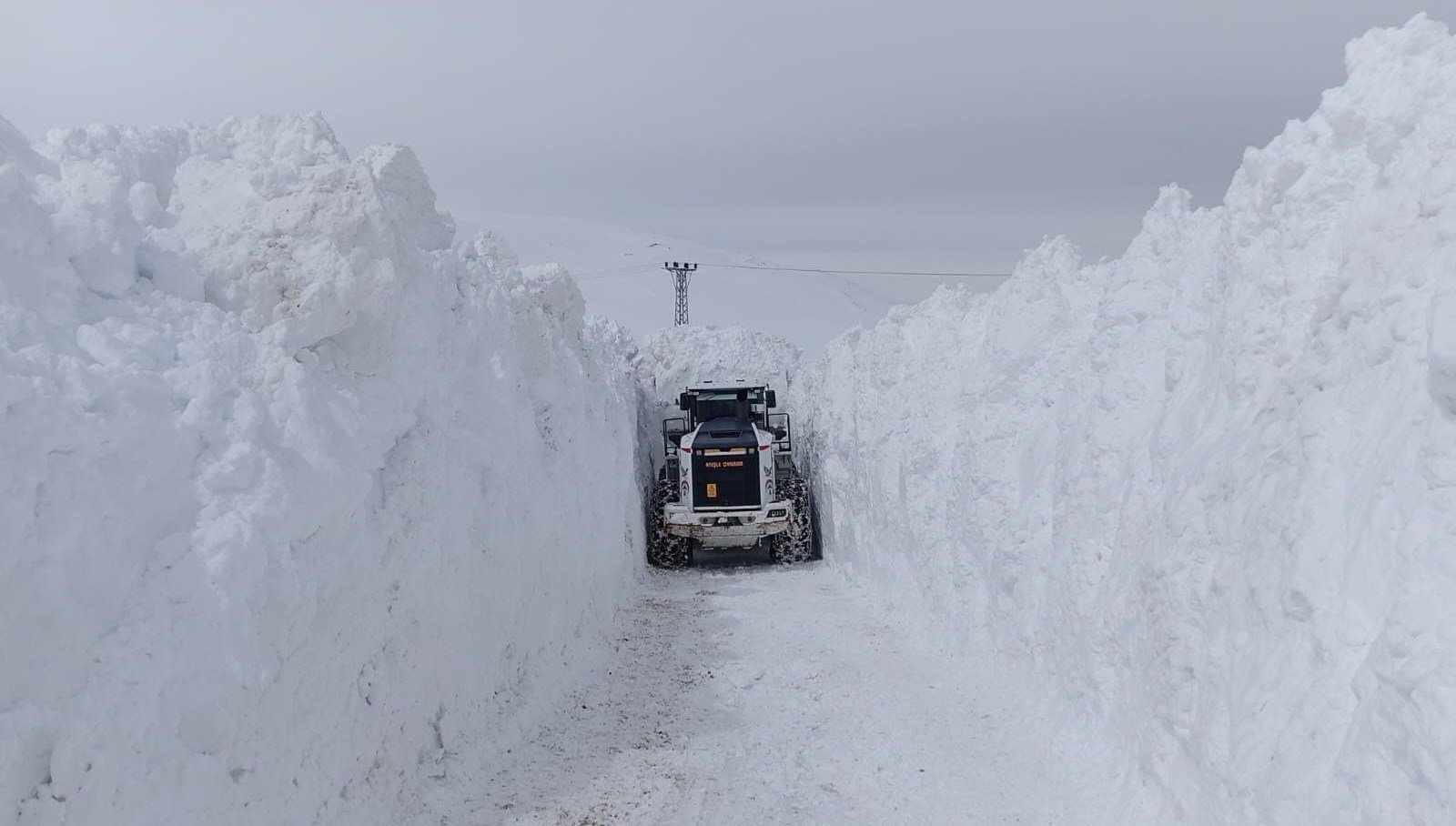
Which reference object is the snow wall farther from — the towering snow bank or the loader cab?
the loader cab

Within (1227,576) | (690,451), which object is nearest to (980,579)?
(1227,576)

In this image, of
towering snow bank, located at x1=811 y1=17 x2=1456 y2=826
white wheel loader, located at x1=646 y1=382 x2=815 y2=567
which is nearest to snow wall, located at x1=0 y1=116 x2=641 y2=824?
towering snow bank, located at x1=811 y1=17 x2=1456 y2=826

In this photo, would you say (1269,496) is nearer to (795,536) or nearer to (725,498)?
(725,498)

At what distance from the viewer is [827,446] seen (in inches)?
774

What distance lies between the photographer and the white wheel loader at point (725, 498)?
58.2ft

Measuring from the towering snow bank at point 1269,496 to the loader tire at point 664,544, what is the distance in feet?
27.4

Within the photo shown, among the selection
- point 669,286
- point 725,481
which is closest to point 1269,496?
point 725,481

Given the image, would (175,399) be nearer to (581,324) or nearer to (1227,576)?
(1227,576)

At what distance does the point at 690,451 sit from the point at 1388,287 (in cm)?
1371

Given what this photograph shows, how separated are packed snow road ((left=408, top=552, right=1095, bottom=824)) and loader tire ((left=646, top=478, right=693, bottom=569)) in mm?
6173

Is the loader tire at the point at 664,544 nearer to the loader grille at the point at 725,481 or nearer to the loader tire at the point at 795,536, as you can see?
the loader grille at the point at 725,481

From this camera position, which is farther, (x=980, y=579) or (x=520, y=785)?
(x=980, y=579)

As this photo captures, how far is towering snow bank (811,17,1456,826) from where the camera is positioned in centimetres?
409

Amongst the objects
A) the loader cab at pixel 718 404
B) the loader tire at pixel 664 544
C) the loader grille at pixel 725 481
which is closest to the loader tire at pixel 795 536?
the loader grille at pixel 725 481
